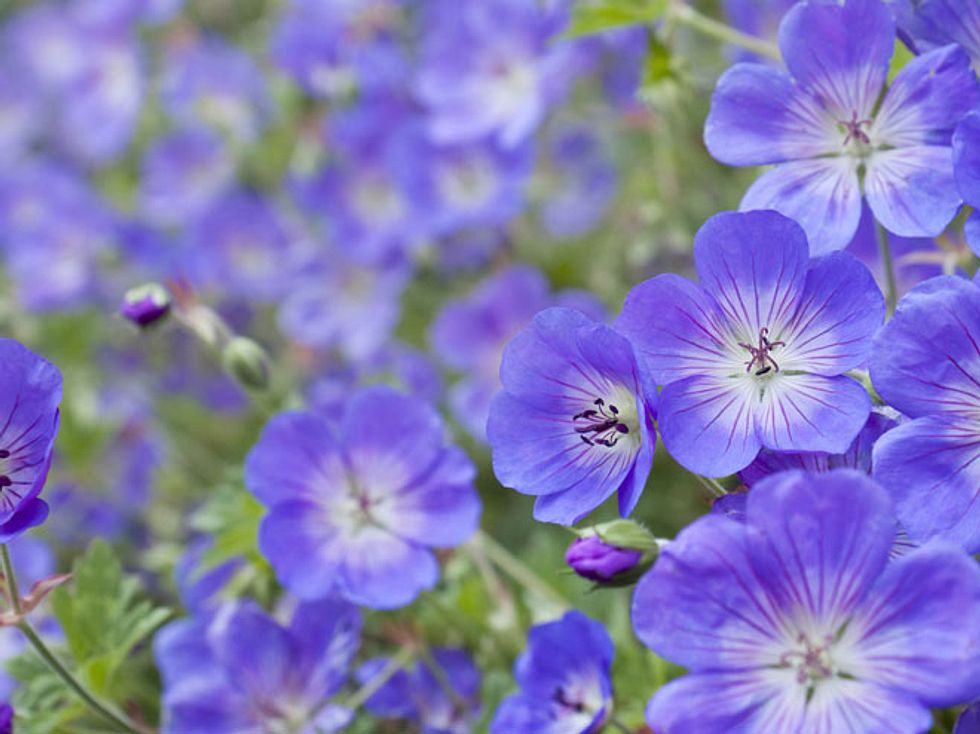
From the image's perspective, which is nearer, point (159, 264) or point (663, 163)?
point (663, 163)

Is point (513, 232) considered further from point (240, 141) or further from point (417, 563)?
point (417, 563)

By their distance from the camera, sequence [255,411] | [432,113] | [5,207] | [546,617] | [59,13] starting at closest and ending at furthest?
[546,617]
[432,113]
[255,411]
[5,207]
[59,13]

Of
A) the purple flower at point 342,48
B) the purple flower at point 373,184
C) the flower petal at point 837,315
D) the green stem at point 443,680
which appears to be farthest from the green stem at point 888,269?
the purple flower at point 342,48

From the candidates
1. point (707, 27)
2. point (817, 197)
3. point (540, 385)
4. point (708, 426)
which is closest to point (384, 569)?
point (540, 385)

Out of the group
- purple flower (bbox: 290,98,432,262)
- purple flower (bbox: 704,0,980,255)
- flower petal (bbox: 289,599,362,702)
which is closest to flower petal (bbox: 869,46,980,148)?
purple flower (bbox: 704,0,980,255)

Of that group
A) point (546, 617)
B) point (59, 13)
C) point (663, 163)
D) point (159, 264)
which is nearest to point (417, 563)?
point (546, 617)

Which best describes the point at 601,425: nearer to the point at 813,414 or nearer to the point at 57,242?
the point at 813,414
